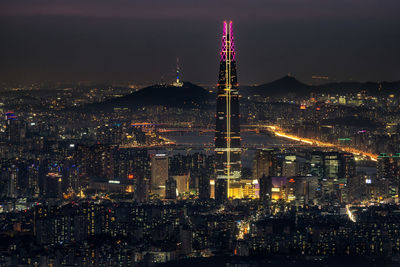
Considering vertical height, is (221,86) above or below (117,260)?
above

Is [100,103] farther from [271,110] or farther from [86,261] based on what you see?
[86,261]

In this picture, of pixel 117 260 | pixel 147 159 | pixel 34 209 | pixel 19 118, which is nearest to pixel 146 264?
pixel 117 260

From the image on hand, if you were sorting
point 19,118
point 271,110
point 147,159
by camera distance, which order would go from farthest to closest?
point 271,110 < point 19,118 < point 147,159

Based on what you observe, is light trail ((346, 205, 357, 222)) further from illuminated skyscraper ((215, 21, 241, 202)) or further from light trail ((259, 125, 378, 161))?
light trail ((259, 125, 378, 161))

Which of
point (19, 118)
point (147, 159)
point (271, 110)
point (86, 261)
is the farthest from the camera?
point (271, 110)

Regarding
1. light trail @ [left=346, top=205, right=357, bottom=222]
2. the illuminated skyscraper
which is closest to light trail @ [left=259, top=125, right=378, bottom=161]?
the illuminated skyscraper

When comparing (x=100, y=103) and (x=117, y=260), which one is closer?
(x=117, y=260)

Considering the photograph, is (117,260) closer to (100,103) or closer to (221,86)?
(221,86)
